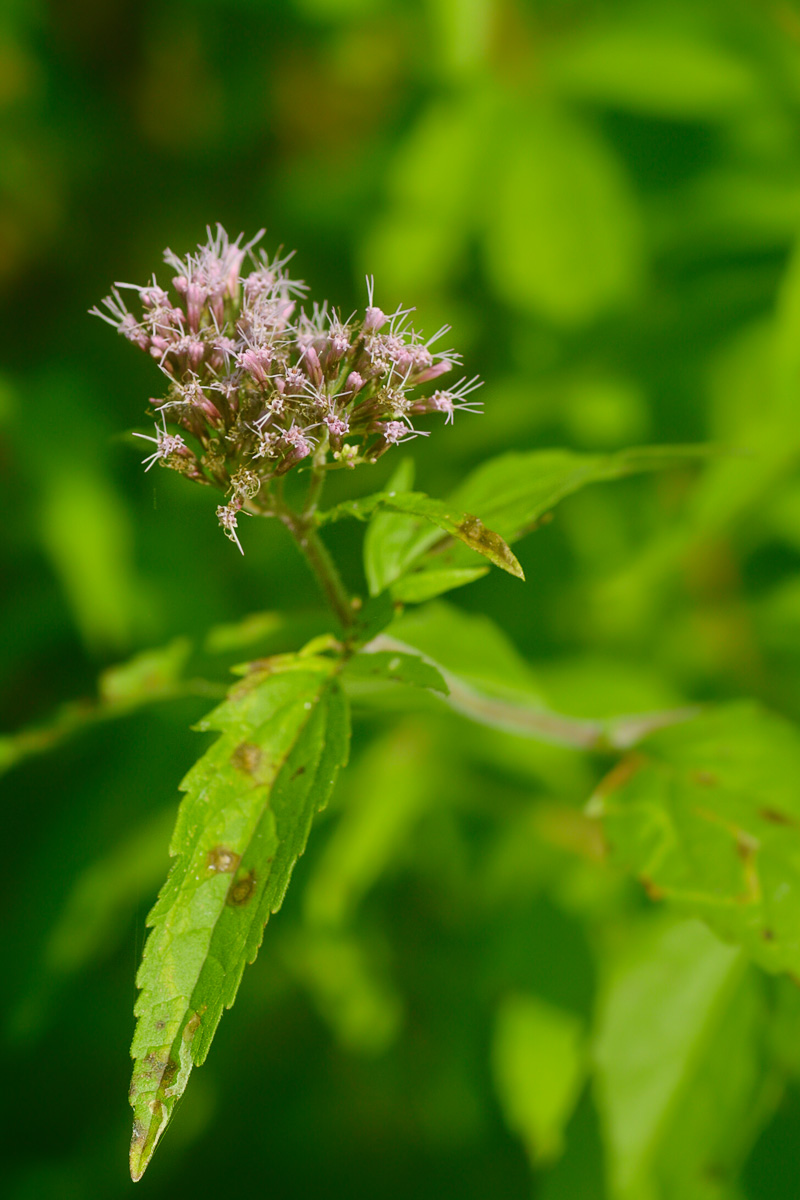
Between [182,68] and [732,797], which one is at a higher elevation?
[182,68]

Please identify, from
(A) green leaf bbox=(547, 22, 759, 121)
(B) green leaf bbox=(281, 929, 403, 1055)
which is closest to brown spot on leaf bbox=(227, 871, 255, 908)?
(B) green leaf bbox=(281, 929, 403, 1055)

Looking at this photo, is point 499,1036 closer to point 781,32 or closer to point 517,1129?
point 517,1129

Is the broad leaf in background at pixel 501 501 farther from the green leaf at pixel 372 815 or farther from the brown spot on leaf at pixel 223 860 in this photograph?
the green leaf at pixel 372 815

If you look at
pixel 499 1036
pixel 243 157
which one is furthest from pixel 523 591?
pixel 243 157

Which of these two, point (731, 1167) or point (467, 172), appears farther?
point (467, 172)

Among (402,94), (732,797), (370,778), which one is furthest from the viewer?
(402,94)

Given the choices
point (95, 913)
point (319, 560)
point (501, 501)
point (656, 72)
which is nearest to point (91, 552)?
point (95, 913)

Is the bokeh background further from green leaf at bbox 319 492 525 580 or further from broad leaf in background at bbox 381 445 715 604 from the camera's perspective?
green leaf at bbox 319 492 525 580

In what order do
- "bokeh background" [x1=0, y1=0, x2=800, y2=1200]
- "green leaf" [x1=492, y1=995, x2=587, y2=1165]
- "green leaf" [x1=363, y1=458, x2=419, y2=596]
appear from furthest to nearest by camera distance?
"bokeh background" [x1=0, y1=0, x2=800, y2=1200] → "green leaf" [x1=492, y1=995, x2=587, y2=1165] → "green leaf" [x1=363, y1=458, x2=419, y2=596]
